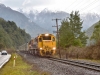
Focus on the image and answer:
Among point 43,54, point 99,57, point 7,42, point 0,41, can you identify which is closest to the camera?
point 99,57

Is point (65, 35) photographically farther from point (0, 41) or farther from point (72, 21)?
point (0, 41)

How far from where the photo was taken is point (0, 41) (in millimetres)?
155500

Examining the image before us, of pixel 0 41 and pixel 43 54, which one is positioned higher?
pixel 0 41

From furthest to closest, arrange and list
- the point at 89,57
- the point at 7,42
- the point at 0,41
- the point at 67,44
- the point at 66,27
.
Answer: the point at 7,42, the point at 0,41, the point at 66,27, the point at 67,44, the point at 89,57

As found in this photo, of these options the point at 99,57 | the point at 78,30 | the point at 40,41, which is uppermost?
the point at 78,30

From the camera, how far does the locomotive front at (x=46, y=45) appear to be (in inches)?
1831

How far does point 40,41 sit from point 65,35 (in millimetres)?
32846

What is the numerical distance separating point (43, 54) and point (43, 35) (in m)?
3.65

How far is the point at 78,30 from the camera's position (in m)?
91.3

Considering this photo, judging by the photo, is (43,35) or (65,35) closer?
(43,35)

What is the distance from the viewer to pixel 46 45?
154 ft

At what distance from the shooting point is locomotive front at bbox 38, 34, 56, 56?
46.5m

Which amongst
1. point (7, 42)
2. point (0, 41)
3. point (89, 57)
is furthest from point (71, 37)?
point (7, 42)

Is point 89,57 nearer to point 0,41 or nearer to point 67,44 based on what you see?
point 67,44
